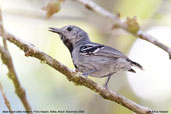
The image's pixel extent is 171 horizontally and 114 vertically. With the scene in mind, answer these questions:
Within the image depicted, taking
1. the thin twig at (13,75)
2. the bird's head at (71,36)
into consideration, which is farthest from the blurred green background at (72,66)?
the thin twig at (13,75)

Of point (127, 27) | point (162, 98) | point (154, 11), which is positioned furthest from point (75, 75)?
point (162, 98)

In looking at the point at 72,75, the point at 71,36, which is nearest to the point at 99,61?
the point at 71,36

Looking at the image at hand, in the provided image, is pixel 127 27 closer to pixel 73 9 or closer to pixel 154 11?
pixel 154 11

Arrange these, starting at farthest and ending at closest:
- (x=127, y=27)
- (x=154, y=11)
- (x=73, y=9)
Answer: (x=73, y=9)
(x=154, y=11)
(x=127, y=27)

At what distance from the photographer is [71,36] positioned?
4645 millimetres

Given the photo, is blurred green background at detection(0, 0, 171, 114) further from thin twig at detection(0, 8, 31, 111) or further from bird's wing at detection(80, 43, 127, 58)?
thin twig at detection(0, 8, 31, 111)

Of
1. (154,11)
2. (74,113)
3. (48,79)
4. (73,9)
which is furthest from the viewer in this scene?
(48,79)

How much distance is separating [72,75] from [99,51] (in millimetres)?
1171

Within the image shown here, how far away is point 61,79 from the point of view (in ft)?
20.4

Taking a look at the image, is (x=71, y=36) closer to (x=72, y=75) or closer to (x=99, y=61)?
(x=99, y=61)

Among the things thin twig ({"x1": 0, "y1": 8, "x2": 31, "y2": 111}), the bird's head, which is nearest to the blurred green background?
the bird's head

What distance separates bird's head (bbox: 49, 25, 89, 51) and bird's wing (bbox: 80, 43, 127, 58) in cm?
30

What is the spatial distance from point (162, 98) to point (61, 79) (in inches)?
79.9

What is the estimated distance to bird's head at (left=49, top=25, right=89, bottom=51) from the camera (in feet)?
14.9
